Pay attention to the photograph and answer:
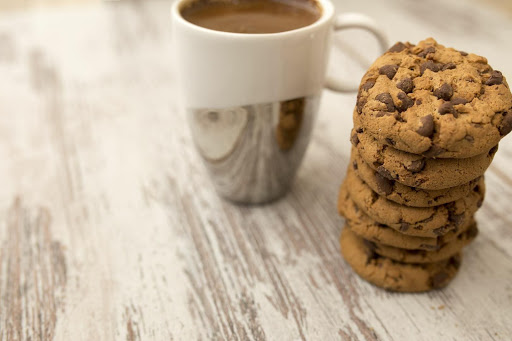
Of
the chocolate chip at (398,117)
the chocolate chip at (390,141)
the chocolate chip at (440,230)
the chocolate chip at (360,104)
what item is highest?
the chocolate chip at (398,117)

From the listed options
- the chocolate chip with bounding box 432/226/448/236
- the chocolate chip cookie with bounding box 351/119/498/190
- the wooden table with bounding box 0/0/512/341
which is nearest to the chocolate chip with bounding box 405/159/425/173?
the chocolate chip cookie with bounding box 351/119/498/190

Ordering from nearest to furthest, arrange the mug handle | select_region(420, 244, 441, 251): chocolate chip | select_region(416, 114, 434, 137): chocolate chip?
select_region(416, 114, 434, 137): chocolate chip → select_region(420, 244, 441, 251): chocolate chip → the mug handle

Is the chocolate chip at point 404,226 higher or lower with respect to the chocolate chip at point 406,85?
lower

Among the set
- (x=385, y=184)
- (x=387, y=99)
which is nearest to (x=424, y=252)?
(x=385, y=184)

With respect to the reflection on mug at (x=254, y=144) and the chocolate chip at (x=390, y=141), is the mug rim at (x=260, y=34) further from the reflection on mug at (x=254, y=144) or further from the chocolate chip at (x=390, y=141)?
the chocolate chip at (x=390, y=141)

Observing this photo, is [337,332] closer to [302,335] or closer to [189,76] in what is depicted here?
[302,335]

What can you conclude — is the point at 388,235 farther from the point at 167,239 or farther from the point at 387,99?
the point at 167,239

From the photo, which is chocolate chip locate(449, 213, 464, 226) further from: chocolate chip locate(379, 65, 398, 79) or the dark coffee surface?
the dark coffee surface

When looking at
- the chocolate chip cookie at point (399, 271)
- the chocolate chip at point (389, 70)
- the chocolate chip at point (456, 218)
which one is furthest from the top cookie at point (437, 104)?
the chocolate chip cookie at point (399, 271)
